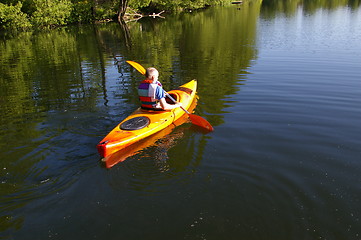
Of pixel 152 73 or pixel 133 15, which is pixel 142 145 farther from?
pixel 133 15

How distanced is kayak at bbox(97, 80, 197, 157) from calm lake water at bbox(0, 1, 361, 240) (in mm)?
336

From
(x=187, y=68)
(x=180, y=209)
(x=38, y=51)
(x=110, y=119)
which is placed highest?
(x=38, y=51)

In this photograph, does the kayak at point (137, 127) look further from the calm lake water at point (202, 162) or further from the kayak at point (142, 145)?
the calm lake water at point (202, 162)

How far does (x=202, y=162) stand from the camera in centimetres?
532

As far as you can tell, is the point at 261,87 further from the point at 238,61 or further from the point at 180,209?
the point at 180,209

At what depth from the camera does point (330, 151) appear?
552 centimetres

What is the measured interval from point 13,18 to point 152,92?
100ft

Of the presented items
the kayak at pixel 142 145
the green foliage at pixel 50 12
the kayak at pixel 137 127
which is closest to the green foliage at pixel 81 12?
the green foliage at pixel 50 12

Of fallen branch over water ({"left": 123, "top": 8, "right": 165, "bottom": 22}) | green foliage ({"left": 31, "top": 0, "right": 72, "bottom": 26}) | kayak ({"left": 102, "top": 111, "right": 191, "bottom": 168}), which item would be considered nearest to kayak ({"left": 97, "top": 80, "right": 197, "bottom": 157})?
kayak ({"left": 102, "top": 111, "right": 191, "bottom": 168})

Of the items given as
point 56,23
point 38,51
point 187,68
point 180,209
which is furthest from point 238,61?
point 56,23

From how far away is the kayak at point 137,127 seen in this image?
18.4 ft

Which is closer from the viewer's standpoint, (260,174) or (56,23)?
(260,174)

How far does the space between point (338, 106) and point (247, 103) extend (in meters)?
2.34

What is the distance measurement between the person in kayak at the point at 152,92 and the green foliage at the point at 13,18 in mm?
29642
